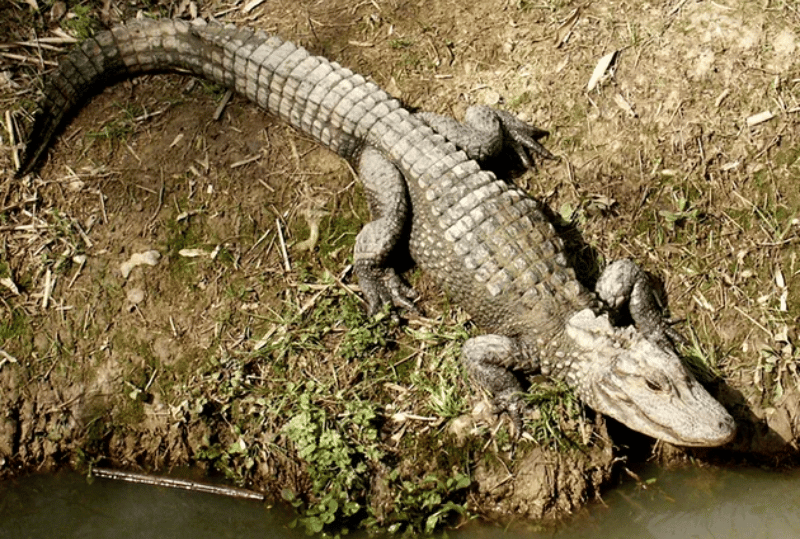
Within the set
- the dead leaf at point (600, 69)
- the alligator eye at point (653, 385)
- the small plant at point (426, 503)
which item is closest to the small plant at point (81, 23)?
the dead leaf at point (600, 69)

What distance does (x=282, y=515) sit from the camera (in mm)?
3900

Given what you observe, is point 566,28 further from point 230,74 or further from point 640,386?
point 640,386

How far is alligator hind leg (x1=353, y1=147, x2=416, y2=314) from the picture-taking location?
14.0 ft

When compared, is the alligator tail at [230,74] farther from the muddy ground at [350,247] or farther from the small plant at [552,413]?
the small plant at [552,413]

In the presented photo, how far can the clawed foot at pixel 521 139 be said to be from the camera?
15.3 feet

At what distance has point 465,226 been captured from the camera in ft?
13.4

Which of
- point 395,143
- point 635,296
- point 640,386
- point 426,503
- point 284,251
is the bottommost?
point 426,503

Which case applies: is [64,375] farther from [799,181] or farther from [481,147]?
[799,181]

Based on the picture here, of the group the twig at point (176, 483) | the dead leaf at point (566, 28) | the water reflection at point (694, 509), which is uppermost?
the dead leaf at point (566, 28)

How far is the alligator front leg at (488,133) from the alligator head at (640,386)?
3.90ft

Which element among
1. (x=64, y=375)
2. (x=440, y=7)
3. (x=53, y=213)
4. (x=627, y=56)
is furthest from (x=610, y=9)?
(x=64, y=375)

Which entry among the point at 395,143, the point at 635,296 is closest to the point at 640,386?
the point at 635,296

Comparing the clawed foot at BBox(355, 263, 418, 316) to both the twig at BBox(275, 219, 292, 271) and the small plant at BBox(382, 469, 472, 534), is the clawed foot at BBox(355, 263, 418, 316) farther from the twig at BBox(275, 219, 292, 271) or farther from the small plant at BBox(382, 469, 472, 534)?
the small plant at BBox(382, 469, 472, 534)

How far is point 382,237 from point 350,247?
1.07ft
